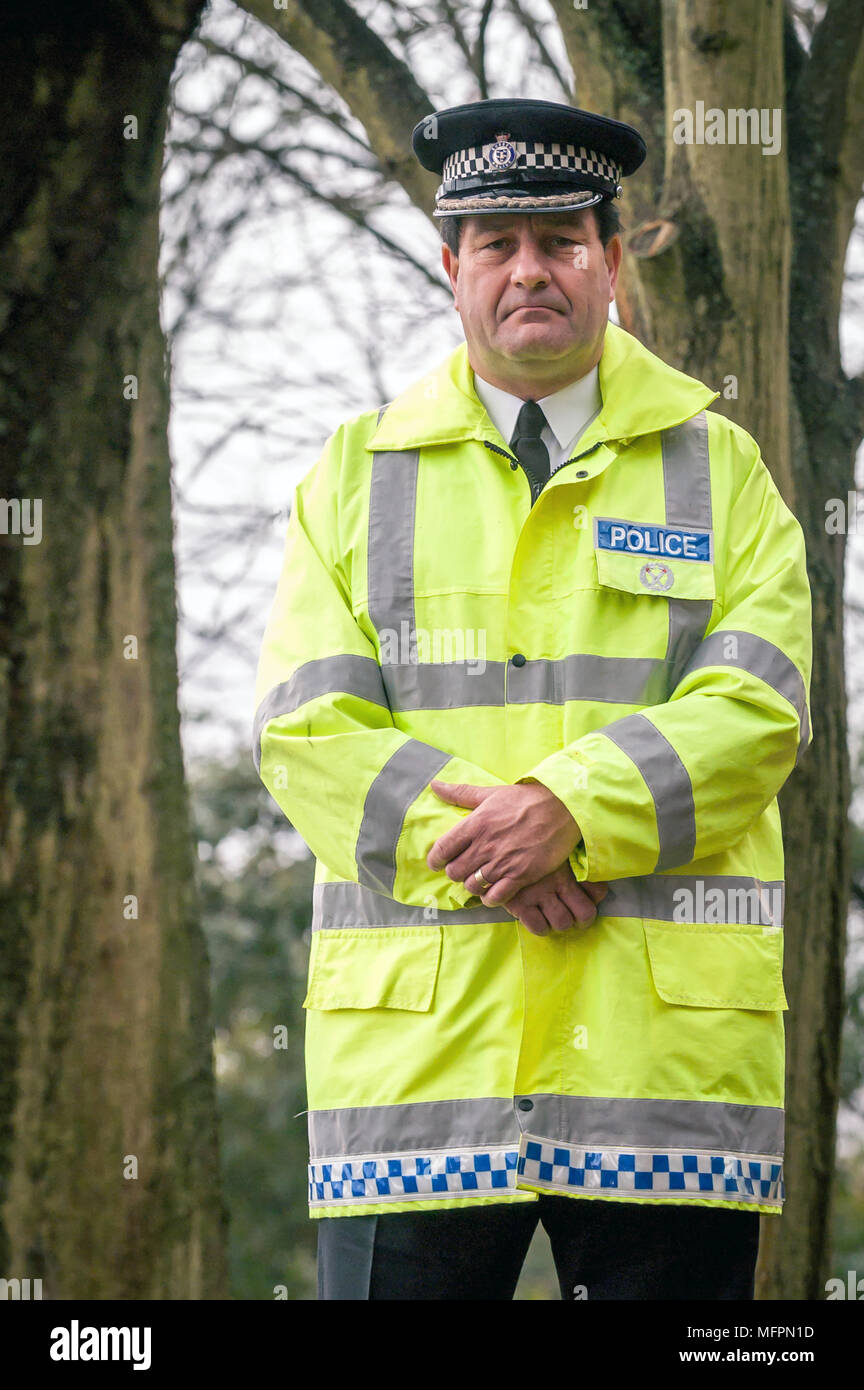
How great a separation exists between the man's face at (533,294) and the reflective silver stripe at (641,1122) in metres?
1.23

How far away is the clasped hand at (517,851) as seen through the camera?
2289 mm

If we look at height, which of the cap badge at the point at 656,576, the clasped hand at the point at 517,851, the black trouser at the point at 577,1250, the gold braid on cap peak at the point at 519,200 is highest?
the gold braid on cap peak at the point at 519,200

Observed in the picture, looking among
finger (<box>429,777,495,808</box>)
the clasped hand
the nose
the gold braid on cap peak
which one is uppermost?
→ the gold braid on cap peak

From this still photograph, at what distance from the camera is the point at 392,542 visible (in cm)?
257

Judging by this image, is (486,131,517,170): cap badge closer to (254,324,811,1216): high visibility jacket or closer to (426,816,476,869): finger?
(254,324,811,1216): high visibility jacket

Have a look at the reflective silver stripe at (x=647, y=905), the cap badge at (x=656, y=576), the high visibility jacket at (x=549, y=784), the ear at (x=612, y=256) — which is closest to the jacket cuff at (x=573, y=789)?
the high visibility jacket at (x=549, y=784)

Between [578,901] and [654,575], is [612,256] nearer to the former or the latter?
[654,575]

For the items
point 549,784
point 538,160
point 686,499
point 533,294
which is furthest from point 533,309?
point 549,784

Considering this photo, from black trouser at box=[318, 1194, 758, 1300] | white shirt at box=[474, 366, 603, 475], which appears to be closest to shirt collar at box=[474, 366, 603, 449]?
white shirt at box=[474, 366, 603, 475]

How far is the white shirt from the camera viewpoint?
2.68m

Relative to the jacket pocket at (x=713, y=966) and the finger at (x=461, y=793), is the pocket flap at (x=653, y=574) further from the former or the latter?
the jacket pocket at (x=713, y=966)

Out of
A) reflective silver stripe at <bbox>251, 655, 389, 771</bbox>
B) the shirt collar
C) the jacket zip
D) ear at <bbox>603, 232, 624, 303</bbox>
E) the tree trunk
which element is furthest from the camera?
ear at <bbox>603, 232, 624, 303</bbox>

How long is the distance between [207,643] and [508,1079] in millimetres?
6301

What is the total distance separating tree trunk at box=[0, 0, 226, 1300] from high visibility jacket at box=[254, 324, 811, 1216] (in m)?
0.25
